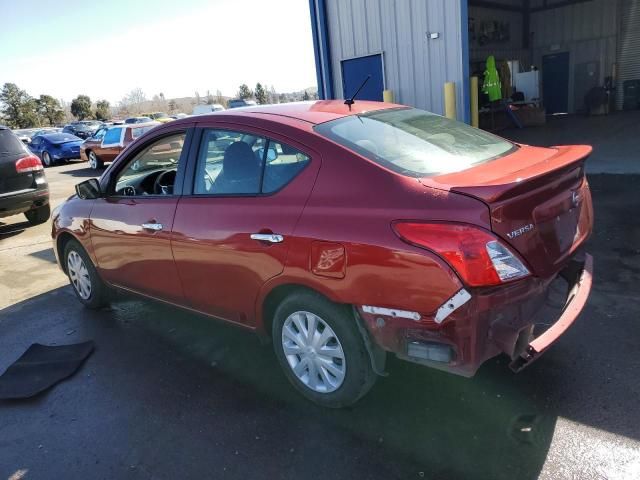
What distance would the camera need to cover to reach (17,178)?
26.9 feet

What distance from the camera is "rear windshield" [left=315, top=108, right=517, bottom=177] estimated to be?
2766mm

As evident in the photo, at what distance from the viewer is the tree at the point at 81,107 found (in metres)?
58.6

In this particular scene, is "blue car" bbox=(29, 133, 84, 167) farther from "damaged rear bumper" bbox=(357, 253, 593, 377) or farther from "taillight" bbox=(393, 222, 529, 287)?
"taillight" bbox=(393, 222, 529, 287)

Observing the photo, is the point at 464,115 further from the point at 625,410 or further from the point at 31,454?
the point at 31,454

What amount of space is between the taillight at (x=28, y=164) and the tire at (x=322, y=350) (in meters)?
7.00

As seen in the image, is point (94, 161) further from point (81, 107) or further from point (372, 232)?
point (81, 107)

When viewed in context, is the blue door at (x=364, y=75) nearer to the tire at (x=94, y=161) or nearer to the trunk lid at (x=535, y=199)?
the trunk lid at (x=535, y=199)

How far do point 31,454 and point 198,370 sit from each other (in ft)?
3.59

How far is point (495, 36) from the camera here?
18.9m

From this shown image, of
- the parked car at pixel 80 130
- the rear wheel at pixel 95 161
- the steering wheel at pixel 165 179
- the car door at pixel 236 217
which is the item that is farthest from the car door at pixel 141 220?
the parked car at pixel 80 130

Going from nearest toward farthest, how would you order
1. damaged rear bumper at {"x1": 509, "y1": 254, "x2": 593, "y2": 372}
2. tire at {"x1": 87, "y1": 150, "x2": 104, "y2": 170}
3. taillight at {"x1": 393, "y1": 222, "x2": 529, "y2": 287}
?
taillight at {"x1": 393, "y1": 222, "x2": 529, "y2": 287} → damaged rear bumper at {"x1": 509, "y1": 254, "x2": 593, "y2": 372} → tire at {"x1": 87, "y1": 150, "x2": 104, "y2": 170}

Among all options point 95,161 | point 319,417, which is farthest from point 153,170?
point 95,161

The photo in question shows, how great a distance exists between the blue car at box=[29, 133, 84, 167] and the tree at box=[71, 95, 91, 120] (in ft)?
136

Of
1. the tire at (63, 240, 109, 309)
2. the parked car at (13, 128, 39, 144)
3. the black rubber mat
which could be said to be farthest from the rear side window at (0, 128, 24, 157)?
the parked car at (13, 128, 39, 144)
